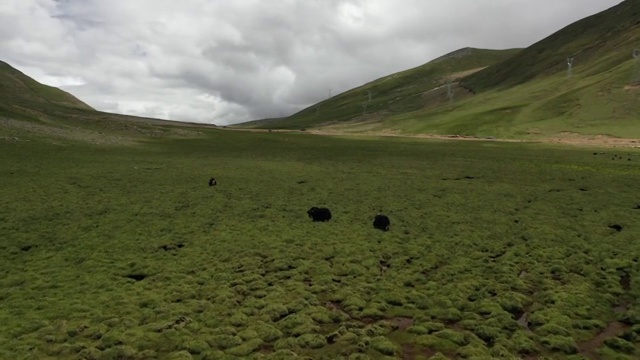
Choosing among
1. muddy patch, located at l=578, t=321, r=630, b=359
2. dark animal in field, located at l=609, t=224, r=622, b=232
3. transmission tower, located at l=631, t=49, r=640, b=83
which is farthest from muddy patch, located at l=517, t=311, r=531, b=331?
transmission tower, located at l=631, t=49, r=640, b=83

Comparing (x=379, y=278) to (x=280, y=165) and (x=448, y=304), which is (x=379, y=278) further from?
A: (x=280, y=165)

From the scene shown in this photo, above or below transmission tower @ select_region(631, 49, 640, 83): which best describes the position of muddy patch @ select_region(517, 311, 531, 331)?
below

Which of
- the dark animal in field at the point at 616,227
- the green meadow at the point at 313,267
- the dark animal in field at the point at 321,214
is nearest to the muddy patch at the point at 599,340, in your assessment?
the green meadow at the point at 313,267

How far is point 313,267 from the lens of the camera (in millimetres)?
24234

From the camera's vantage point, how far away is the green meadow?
16359 millimetres

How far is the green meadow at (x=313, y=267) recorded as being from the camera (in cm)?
1636

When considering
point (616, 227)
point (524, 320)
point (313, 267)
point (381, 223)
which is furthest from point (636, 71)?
point (313, 267)

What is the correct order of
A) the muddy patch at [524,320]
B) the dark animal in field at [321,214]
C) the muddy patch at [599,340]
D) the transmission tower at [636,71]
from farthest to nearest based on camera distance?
the transmission tower at [636,71] → the dark animal in field at [321,214] → the muddy patch at [524,320] → the muddy patch at [599,340]

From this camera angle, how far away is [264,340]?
16422mm

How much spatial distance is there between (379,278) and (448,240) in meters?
8.54

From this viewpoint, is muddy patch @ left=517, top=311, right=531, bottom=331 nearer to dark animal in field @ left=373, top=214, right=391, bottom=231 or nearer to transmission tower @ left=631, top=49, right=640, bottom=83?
dark animal in field @ left=373, top=214, right=391, bottom=231

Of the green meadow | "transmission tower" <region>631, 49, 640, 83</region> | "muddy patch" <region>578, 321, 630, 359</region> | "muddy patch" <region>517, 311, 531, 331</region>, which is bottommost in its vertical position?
"muddy patch" <region>578, 321, 630, 359</region>

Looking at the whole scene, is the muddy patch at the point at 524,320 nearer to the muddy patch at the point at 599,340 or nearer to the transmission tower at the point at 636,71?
the muddy patch at the point at 599,340

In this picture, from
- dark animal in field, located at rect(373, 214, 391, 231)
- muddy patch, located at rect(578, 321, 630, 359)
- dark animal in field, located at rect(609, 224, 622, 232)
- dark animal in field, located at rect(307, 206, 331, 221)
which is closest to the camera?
muddy patch, located at rect(578, 321, 630, 359)
